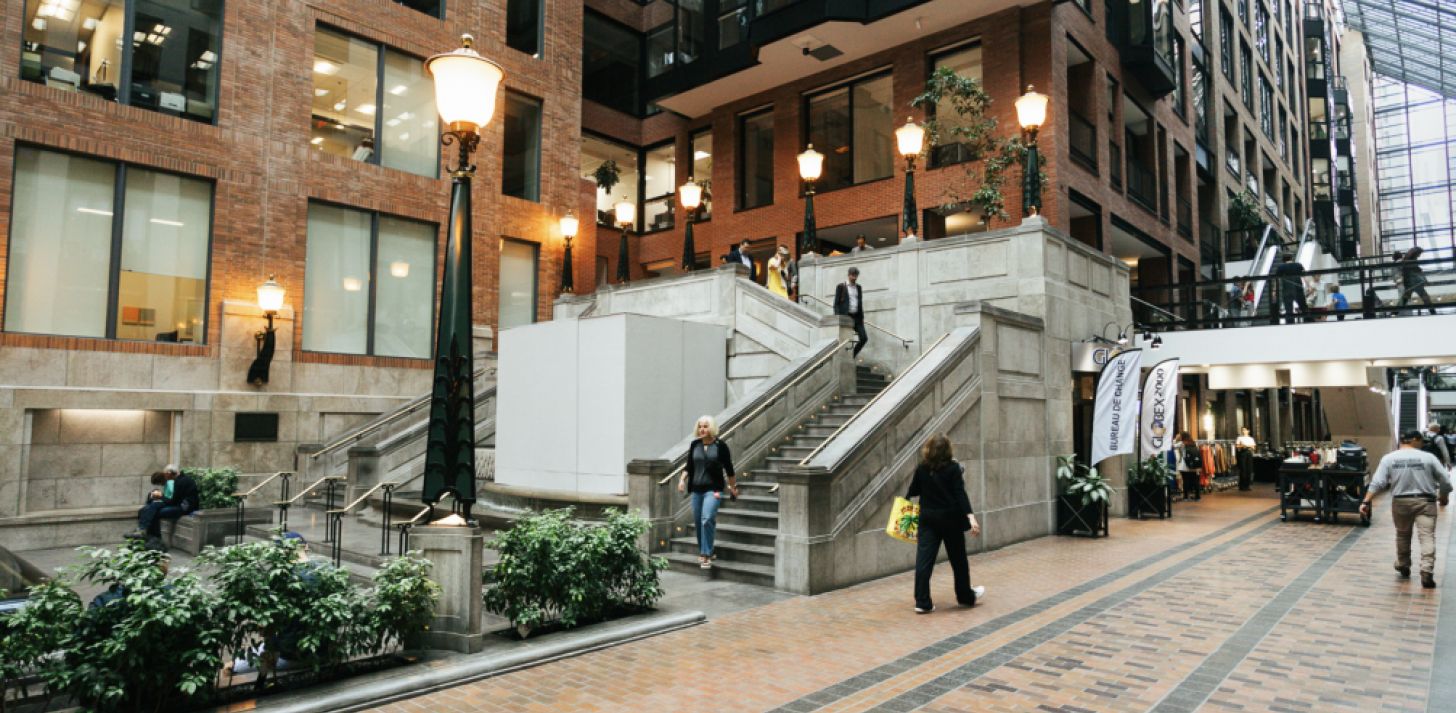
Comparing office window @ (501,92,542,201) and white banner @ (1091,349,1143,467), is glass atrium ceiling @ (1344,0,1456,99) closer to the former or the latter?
white banner @ (1091,349,1143,467)

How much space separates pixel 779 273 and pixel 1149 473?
28.2 ft

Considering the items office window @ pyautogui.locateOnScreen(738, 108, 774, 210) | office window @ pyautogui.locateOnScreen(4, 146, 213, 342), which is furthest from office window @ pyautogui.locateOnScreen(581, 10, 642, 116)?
office window @ pyautogui.locateOnScreen(4, 146, 213, 342)

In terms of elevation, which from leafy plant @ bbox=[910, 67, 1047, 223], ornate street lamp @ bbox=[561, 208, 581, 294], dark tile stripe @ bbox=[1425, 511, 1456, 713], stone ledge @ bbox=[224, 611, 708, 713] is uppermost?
leafy plant @ bbox=[910, 67, 1047, 223]

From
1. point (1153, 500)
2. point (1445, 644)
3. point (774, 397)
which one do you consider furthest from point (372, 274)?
point (1445, 644)

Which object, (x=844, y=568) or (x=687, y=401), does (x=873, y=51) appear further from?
(x=844, y=568)

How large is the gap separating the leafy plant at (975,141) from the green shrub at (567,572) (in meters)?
13.2

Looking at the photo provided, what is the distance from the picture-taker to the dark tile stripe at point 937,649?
5.99 m

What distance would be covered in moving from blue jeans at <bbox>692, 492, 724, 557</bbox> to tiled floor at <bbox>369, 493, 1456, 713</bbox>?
5.19ft

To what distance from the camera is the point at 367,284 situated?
65.6 feet

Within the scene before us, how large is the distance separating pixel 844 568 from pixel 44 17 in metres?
17.7

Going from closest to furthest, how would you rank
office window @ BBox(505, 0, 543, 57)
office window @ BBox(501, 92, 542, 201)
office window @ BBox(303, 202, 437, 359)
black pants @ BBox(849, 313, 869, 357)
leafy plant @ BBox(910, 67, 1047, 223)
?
black pants @ BBox(849, 313, 869, 357), office window @ BBox(303, 202, 437, 359), leafy plant @ BBox(910, 67, 1047, 223), office window @ BBox(501, 92, 542, 201), office window @ BBox(505, 0, 543, 57)

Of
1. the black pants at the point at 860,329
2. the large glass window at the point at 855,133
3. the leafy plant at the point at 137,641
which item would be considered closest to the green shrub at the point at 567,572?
the leafy plant at the point at 137,641

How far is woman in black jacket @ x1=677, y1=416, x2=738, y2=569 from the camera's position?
33.8ft

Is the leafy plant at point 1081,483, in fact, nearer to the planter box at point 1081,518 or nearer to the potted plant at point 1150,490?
the planter box at point 1081,518
